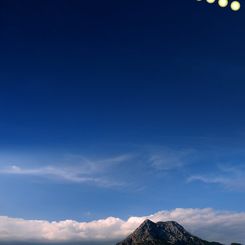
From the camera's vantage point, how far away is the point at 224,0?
21078 mm
